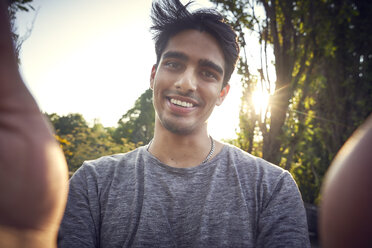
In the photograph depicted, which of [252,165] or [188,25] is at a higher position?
[188,25]

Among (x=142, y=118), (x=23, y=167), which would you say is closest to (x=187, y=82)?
(x=23, y=167)

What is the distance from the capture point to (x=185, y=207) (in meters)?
1.53

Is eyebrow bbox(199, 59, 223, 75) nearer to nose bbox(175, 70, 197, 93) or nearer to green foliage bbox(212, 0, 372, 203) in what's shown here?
nose bbox(175, 70, 197, 93)

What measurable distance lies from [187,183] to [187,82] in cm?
85

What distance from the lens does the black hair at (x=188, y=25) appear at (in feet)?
6.81

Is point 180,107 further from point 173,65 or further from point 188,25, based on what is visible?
point 188,25

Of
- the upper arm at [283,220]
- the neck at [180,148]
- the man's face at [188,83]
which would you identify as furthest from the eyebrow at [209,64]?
the upper arm at [283,220]

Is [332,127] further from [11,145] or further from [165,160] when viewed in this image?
[11,145]

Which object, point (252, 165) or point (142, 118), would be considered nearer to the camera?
point (252, 165)

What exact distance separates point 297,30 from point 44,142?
419 centimetres

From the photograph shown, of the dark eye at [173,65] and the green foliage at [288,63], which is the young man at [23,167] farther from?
the green foliage at [288,63]

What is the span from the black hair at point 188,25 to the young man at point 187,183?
0.01 m

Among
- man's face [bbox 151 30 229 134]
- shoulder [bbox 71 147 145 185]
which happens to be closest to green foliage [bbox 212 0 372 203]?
man's face [bbox 151 30 229 134]

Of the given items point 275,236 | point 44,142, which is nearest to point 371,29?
point 275,236
